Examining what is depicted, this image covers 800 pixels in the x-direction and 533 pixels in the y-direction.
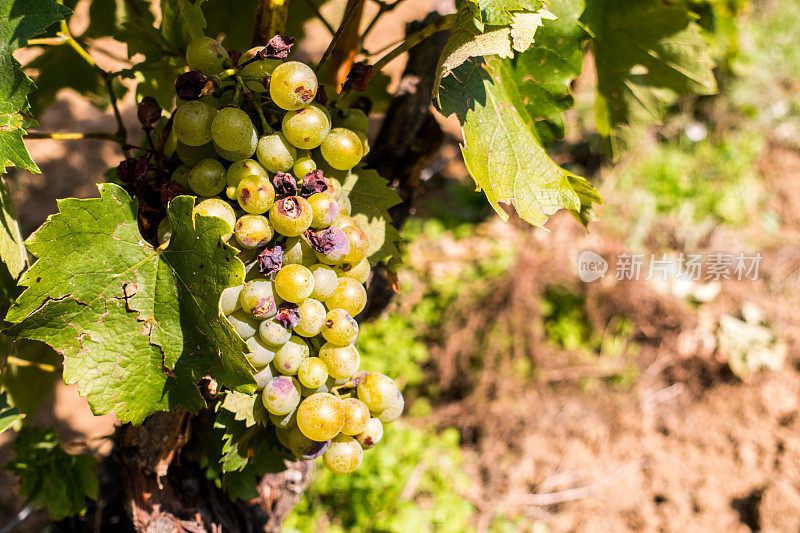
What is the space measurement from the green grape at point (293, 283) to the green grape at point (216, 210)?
0.28ft

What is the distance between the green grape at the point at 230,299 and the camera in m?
0.61

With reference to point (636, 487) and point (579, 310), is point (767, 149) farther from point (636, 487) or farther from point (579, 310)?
point (636, 487)

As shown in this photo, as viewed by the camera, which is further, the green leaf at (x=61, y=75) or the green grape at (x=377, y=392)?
the green leaf at (x=61, y=75)

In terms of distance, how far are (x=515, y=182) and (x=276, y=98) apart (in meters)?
0.34

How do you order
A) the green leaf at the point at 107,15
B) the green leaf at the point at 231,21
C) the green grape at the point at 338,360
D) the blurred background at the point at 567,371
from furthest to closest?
the blurred background at the point at 567,371
the green leaf at the point at 107,15
the green leaf at the point at 231,21
the green grape at the point at 338,360

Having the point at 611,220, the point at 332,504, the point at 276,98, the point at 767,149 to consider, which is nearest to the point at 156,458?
the point at 276,98

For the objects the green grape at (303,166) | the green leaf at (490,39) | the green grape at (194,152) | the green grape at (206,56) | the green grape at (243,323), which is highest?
the green grape at (206,56)

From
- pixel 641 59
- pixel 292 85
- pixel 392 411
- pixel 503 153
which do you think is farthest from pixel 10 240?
pixel 641 59

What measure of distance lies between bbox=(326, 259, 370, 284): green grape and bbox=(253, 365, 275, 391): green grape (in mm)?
158

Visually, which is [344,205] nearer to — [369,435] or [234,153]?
[234,153]

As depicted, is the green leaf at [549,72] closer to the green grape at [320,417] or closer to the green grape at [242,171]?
the green grape at [242,171]

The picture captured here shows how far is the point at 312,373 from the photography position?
0.68 meters

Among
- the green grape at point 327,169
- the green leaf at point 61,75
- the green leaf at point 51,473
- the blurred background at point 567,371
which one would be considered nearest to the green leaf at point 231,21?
the green leaf at point 61,75

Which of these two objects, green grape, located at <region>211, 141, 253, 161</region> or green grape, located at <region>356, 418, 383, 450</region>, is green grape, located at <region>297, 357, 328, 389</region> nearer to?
green grape, located at <region>356, 418, 383, 450</region>
